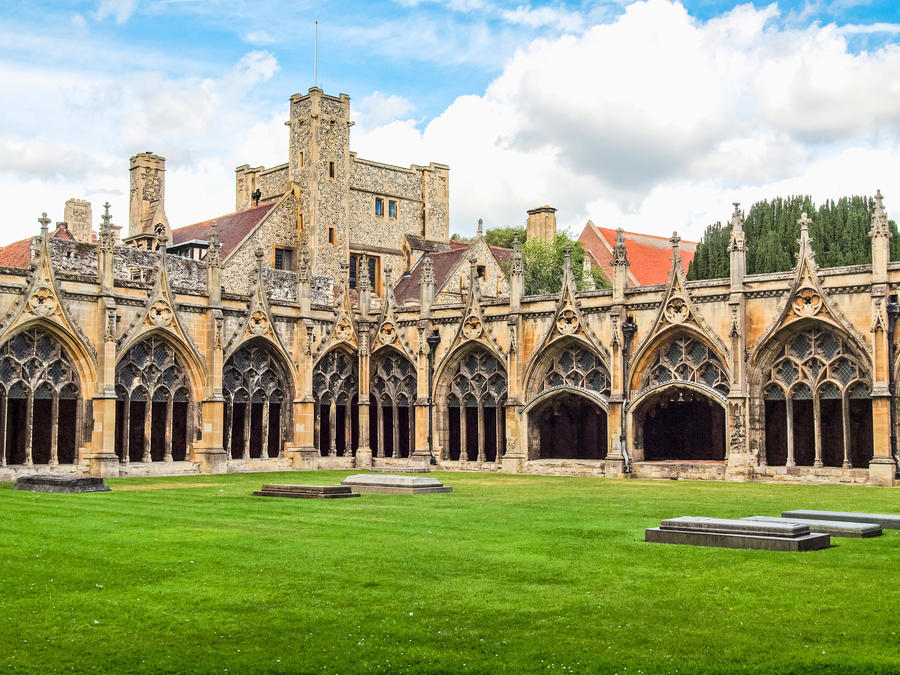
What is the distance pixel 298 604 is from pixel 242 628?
106cm

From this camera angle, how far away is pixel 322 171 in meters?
49.0

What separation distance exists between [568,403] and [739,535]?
23223 mm

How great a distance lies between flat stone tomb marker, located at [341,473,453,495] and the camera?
2461 cm

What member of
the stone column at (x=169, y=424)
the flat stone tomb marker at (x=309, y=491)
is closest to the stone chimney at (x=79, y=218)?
the stone column at (x=169, y=424)

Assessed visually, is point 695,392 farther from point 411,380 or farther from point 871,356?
point 411,380

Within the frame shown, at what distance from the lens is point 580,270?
62094 millimetres

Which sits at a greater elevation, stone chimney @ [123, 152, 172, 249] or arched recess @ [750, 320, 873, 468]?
stone chimney @ [123, 152, 172, 249]

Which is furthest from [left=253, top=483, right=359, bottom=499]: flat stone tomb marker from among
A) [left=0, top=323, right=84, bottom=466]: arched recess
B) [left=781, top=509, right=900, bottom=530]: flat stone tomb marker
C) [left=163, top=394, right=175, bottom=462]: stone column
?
[left=163, top=394, right=175, bottom=462]: stone column

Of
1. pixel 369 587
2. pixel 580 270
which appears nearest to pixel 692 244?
pixel 580 270

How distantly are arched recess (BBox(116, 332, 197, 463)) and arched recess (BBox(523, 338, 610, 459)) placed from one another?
39.0 feet

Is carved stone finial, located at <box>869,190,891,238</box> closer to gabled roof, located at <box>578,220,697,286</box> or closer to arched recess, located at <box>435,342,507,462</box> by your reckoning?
arched recess, located at <box>435,342,507,462</box>

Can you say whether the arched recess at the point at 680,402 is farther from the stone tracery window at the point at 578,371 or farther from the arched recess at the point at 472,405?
the arched recess at the point at 472,405

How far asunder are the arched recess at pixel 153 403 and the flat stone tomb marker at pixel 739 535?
23012 millimetres

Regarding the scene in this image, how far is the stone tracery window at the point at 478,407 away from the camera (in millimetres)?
37656
